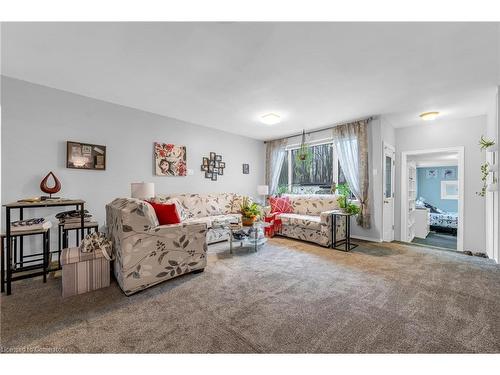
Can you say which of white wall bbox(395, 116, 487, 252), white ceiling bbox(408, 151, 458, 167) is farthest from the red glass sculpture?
white ceiling bbox(408, 151, 458, 167)

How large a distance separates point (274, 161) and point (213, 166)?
1870 millimetres

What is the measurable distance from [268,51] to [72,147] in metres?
3.06

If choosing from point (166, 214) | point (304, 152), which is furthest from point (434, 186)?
point (166, 214)

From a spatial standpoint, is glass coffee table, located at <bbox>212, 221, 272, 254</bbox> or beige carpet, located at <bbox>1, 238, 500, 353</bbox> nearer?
beige carpet, located at <bbox>1, 238, 500, 353</bbox>

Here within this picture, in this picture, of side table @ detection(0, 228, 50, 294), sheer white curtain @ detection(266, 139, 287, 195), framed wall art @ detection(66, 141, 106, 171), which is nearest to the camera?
side table @ detection(0, 228, 50, 294)

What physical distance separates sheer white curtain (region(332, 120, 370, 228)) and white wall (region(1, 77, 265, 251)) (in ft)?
9.68

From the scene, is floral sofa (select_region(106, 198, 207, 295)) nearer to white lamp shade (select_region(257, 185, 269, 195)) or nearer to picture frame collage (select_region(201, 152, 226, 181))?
picture frame collage (select_region(201, 152, 226, 181))

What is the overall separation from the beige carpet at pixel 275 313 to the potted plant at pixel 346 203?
1.24 metres

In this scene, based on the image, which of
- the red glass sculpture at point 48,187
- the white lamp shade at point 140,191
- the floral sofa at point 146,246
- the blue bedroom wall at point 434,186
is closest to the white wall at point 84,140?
the red glass sculpture at point 48,187

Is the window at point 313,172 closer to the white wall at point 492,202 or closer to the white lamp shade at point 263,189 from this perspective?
the white lamp shade at point 263,189

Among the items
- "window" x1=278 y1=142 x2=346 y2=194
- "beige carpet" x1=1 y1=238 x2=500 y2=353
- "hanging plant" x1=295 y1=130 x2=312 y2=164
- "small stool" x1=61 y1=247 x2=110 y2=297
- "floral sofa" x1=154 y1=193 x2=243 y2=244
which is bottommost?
"beige carpet" x1=1 y1=238 x2=500 y2=353

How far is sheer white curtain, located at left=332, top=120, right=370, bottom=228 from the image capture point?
4.20m
